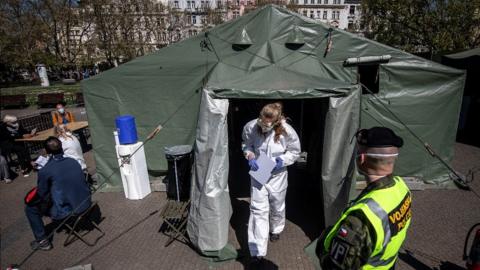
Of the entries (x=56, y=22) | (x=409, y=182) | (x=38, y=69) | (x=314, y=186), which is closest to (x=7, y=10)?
(x=56, y=22)

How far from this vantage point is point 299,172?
7.28 meters

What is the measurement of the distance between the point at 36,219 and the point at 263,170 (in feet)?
11.8

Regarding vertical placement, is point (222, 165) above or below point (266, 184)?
above

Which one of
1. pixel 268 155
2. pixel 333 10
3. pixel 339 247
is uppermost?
pixel 333 10

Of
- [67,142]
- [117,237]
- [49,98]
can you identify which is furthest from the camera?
[49,98]

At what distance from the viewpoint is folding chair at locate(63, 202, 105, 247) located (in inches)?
175

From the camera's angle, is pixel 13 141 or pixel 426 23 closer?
pixel 13 141

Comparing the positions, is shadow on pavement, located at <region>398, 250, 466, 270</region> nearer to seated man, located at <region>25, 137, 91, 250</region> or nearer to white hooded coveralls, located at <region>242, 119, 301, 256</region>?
white hooded coveralls, located at <region>242, 119, 301, 256</region>

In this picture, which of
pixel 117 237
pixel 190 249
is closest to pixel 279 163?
pixel 190 249

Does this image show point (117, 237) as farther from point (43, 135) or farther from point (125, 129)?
point (43, 135)

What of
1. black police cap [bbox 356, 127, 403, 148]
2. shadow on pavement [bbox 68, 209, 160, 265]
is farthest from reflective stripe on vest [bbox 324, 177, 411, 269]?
shadow on pavement [bbox 68, 209, 160, 265]

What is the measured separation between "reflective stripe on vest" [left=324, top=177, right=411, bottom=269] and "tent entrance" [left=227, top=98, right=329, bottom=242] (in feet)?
7.88

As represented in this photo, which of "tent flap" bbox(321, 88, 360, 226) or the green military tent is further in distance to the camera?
the green military tent

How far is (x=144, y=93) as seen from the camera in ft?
20.5
